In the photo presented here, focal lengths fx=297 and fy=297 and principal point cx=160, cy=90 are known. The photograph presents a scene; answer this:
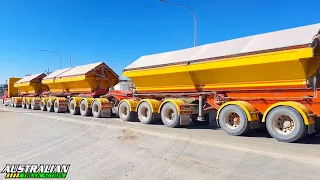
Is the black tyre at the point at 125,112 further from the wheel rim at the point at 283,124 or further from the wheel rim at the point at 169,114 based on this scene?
the wheel rim at the point at 283,124

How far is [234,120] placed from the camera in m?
9.55

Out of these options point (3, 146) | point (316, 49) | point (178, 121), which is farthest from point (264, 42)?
point (3, 146)

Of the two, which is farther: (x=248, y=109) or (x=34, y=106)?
(x=34, y=106)

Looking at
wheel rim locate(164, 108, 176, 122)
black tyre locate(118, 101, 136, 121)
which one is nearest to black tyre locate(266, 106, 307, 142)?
wheel rim locate(164, 108, 176, 122)

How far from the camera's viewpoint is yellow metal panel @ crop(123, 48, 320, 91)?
823cm

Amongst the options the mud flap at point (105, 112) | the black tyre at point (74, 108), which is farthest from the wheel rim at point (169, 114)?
the black tyre at point (74, 108)

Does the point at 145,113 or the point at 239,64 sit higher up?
the point at 239,64

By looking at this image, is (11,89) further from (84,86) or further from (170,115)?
(170,115)

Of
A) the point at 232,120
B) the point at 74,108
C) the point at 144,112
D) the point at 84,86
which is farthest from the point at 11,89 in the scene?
the point at 232,120

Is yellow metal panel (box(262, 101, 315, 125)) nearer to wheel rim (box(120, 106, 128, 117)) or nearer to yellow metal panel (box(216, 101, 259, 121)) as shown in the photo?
yellow metal panel (box(216, 101, 259, 121))

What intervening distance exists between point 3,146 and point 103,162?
11.2 ft

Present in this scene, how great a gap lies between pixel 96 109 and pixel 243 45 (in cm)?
974

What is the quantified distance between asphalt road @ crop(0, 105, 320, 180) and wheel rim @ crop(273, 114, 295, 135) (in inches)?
14.5

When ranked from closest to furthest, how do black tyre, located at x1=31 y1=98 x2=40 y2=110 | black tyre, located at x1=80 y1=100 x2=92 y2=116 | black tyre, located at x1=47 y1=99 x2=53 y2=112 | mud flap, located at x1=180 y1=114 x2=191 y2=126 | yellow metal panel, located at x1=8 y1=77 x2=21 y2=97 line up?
1. mud flap, located at x1=180 y1=114 x2=191 y2=126
2. black tyre, located at x1=80 y1=100 x2=92 y2=116
3. black tyre, located at x1=47 y1=99 x2=53 y2=112
4. black tyre, located at x1=31 y1=98 x2=40 y2=110
5. yellow metal panel, located at x1=8 y1=77 x2=21 y2=97
